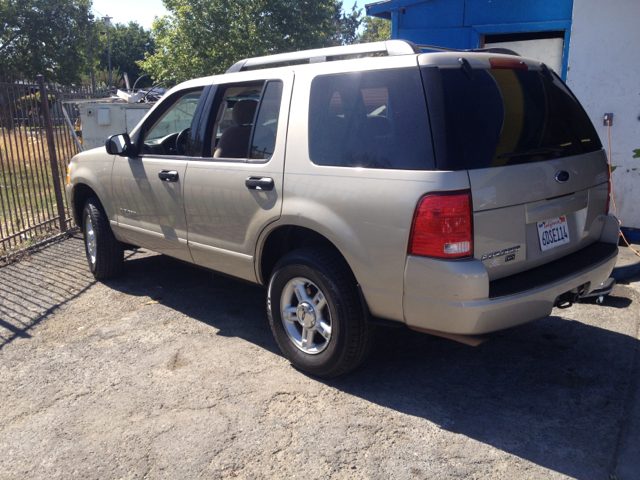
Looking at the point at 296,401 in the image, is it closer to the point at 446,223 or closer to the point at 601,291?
the point at 446,223

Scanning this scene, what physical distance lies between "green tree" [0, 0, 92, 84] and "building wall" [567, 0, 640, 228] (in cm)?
3748

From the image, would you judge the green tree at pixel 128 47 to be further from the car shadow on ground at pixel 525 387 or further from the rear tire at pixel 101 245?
the car shadow on ground at pixel 525 387

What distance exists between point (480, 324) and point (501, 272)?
32cm

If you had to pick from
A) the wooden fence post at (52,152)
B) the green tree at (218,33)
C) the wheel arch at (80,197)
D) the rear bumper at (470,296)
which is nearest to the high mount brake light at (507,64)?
the rear bumper at (470,296)

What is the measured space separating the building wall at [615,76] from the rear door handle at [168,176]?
516cm

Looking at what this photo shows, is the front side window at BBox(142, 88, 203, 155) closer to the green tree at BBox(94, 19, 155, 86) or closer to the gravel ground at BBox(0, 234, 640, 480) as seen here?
the gravel ground at BBox(0, 234, 640, 480)

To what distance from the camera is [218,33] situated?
25.3 metres

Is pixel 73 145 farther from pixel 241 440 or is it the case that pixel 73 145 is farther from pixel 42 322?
pixel 241 440

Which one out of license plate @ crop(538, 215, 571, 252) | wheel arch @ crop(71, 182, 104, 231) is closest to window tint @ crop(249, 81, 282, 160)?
license plate @ crop(538, 215, 571, 252)

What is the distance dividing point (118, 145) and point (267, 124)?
1.72m

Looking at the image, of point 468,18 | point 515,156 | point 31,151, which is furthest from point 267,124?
point 468,18

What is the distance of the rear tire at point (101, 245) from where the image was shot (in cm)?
548

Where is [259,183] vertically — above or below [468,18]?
below

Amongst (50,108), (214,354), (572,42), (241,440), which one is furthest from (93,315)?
(572,42)
